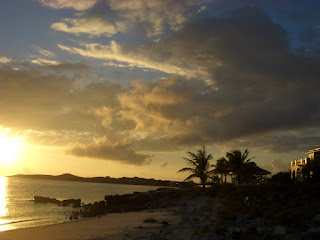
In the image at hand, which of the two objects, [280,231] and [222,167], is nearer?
[280,231]

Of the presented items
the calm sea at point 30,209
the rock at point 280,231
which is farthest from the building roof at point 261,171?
the rock at point 280,231

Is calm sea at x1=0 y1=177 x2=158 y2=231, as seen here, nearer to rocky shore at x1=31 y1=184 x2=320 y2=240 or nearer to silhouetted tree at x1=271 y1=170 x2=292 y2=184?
rocky shore at x1=31 y1=184 x2=320 y2=240

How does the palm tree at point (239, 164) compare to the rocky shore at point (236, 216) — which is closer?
the rocky shore at point (236, 216)

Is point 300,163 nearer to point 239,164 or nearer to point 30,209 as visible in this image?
point 239,164

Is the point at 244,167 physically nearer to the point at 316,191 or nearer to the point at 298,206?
the point at 316,191

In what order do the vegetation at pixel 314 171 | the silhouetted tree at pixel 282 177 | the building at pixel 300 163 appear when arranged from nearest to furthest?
the vegetation at pixel 314 171
the silhouetted tree at pixel 282 177
the building at pixel 300 163

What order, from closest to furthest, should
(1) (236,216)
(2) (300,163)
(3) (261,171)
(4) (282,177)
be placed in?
1. (1) (236,216)
2. (4) (282,177)
3. (3) (261,171)
4. (2) (300,163)

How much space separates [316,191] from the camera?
20.5 metres

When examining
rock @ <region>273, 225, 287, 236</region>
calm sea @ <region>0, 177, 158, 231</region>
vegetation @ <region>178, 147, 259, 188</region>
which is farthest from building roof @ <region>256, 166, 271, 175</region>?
rock @ <region>273, 225, 287, 236</region>

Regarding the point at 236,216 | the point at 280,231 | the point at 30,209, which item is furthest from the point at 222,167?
the point at 30,209

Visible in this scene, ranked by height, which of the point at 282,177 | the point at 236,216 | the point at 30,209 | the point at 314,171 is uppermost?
the point at 314,171

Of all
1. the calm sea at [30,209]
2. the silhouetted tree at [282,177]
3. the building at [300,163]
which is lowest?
the calm sea at [30,209]

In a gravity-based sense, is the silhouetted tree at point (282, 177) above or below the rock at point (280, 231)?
above

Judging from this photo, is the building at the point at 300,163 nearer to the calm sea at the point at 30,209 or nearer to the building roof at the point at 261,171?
the building roof at the point at 261,171
